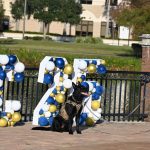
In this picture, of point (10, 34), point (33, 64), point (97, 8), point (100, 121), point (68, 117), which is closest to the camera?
point (68, 117)

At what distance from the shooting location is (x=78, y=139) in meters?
11.6

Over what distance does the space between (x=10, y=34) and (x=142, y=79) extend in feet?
258

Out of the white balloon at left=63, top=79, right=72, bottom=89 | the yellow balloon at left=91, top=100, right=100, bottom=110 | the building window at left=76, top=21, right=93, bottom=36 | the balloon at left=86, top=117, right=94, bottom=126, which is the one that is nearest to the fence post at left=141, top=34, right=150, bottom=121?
the yellow balloon at left=91, top=100, right=100, bottom=110

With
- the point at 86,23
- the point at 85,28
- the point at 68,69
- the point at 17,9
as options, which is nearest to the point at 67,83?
the point at 68,69

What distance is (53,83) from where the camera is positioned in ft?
42.8

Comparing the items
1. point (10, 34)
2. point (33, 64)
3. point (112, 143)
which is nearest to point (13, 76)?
point (112, 143)

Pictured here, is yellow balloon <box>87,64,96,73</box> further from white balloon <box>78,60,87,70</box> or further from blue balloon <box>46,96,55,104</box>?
blue balloon <box>46,96,55,104</box>

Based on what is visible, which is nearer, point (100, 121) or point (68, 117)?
point (68, 117)

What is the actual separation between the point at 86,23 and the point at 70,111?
9309 centimetres

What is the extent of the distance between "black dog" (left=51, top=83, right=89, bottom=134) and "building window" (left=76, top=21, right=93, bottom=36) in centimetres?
9236

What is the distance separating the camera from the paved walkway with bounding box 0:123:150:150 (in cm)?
1065

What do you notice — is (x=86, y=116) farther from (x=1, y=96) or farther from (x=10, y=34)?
(x=10, y=34)

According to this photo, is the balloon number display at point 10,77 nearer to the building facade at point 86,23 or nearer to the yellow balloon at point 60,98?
the yellow balloon at point 60,98

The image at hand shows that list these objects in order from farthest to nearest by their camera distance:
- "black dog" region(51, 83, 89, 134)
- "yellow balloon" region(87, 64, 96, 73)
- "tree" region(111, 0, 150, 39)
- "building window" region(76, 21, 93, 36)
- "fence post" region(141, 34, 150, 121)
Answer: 1. "building window" region(76, 21, 93, 36)
2. "tree" region(111, 0, 150, 39)
3. "fence post" region(141, 34, 150, 121)
4. "yellow balloon" region(87, 64, 96, 73)
5. "black dog" region(51, 83, 89, 134)
